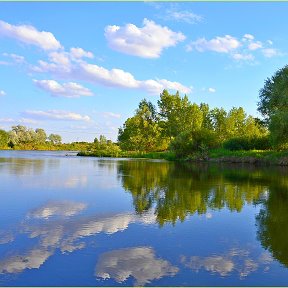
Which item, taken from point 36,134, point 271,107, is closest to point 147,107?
point 271,107

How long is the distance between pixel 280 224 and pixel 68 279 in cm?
813

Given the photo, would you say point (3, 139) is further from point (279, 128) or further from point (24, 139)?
point (279, 128)

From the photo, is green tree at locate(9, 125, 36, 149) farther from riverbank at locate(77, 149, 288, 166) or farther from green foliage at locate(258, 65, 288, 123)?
green foliage at locate(258, 65, 288, 123)

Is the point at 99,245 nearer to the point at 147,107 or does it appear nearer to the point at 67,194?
the point at 67,194

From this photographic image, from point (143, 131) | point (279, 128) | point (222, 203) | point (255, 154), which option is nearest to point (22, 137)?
point (143, 131)

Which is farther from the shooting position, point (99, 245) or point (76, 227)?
point (76, 227)

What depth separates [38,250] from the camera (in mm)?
8969

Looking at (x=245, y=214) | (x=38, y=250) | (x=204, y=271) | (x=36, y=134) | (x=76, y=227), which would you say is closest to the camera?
(x=204, y=271)

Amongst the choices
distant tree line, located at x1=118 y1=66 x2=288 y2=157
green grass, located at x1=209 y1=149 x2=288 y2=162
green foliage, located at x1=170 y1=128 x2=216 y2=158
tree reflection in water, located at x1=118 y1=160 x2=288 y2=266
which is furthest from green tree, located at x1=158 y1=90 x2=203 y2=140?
tree reflection in water, located at x1=118 y1=160 x2=288 y2=266

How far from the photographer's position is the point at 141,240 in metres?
10.0

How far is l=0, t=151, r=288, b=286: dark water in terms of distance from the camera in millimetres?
7398

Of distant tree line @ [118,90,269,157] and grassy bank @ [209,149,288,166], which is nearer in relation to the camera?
grassy bank @ [209,149,288,166]

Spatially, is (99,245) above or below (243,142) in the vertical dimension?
below

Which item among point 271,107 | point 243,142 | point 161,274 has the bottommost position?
point 161,274
